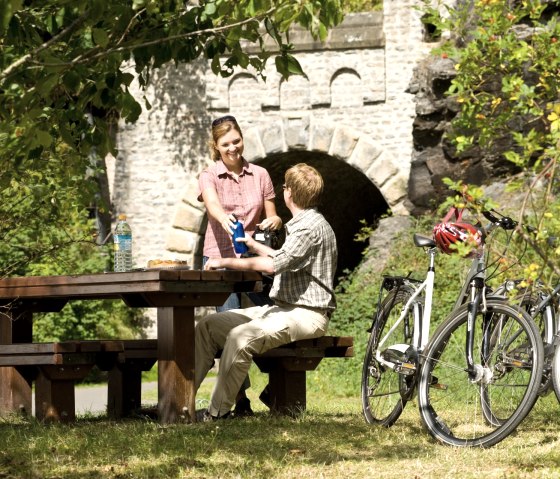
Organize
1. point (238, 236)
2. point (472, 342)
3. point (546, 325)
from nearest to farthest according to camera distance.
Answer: point (472, 342) < point (546, 325) < point (238, 236)

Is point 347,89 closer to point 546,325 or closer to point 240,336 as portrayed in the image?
point 240,336

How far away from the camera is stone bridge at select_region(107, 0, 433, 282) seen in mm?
17781

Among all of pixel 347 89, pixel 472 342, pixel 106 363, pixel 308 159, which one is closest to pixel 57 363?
pixel 106 363

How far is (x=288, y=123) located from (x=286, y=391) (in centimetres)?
1090

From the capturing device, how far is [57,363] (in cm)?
698

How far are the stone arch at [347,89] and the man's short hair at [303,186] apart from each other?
1102 cm

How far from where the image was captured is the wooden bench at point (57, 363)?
278 inches

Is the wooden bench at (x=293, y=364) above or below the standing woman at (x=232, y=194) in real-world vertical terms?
below

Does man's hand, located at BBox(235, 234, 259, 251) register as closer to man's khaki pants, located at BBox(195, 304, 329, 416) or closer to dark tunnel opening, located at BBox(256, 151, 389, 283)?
man's khaki pants, located at BBox(195, 304, 329, 416)

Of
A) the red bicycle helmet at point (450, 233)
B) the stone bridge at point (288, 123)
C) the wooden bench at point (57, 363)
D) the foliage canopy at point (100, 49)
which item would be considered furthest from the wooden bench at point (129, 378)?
the stone bridge at point (288, 123)

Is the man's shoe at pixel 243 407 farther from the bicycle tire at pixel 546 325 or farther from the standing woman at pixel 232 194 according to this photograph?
the bicycle tire at pixel 546 325

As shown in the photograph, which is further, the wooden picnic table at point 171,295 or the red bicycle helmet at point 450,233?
the wooden picnic table at point 171,295

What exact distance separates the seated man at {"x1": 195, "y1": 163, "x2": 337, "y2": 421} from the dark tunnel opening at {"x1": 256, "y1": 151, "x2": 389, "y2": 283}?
37.1 feet

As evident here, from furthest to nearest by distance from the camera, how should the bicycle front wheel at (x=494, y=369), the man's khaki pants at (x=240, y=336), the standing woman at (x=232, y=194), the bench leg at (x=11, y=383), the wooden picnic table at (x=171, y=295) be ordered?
the bench leg at (x=11, y=383), the standing woman at (x=232, y=194), the man's khaki pants at (x=240, y=336), the wooden picnic table at (x=171, y=295), the bicycle front wheel at (x=494, y=369)
